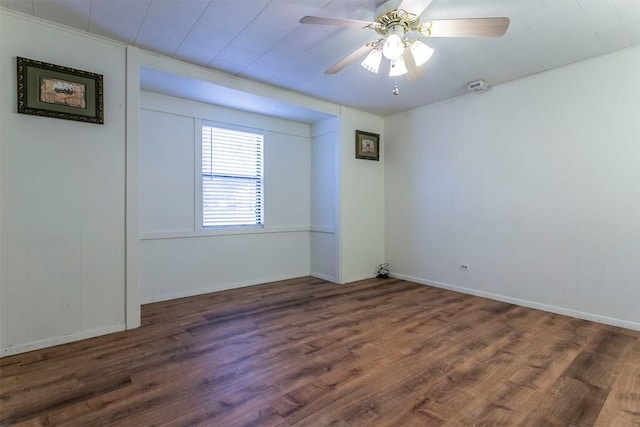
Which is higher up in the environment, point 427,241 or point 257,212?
point 257,212

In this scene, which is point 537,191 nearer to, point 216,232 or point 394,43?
point 394,43

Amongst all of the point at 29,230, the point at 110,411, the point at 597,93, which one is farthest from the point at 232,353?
the point at 597,93

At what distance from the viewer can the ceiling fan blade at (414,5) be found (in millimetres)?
1920

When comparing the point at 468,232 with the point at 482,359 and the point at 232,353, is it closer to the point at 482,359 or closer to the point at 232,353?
the point at 482,359

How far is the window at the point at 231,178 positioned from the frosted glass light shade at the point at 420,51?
2864 millimetres

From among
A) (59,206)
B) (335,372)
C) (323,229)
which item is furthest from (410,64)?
(59,206)

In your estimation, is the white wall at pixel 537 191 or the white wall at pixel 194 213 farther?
the white wall at pixel 194 213

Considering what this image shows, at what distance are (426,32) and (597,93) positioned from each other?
2266 mm

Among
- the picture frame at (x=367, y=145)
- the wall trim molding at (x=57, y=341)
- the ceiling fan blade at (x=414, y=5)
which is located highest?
the ceiling fan blade at (x=414, y=5)

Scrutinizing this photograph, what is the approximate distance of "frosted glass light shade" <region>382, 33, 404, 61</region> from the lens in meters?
2.22

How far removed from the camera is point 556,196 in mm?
3484

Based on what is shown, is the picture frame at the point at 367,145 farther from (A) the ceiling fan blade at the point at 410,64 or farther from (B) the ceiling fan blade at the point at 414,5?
(B) the ceiling fan blade at the point at 414,5

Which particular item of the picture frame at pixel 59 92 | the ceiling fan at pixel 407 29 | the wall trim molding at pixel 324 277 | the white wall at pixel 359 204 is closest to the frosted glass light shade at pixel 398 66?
the ceiling fan at pixel 407 29

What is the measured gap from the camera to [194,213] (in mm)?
4199
